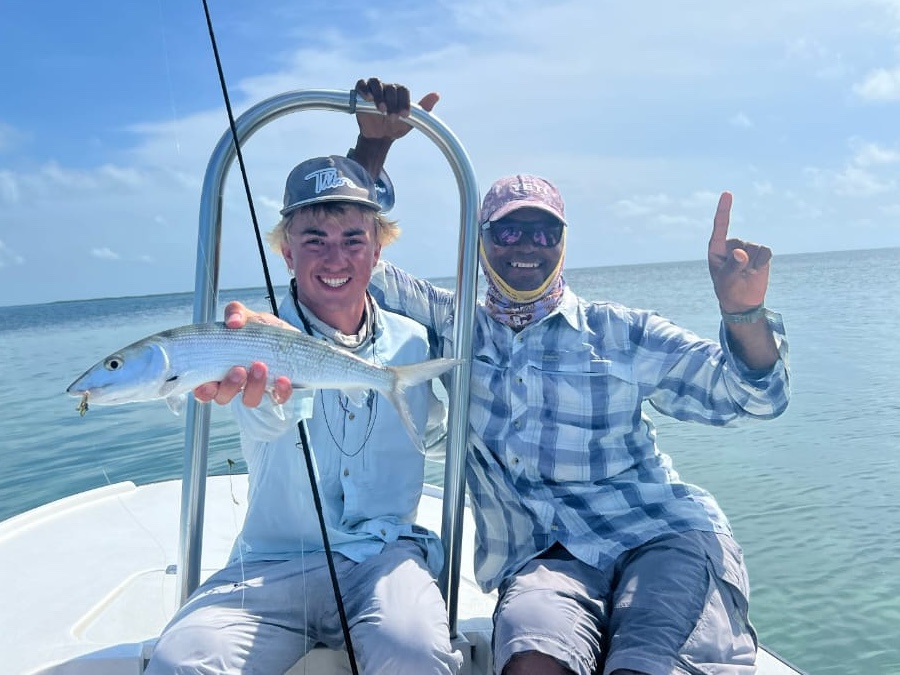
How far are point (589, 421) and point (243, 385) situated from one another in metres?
1.26

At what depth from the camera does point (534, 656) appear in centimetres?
208

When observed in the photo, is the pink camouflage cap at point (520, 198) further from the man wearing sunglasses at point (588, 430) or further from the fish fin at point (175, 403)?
the fish fin at point (175, 403)

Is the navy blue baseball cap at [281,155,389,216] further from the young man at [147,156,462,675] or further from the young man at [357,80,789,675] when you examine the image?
the young man at [357,80,789,675]

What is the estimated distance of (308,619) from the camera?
229cm

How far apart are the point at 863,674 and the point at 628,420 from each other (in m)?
2.81

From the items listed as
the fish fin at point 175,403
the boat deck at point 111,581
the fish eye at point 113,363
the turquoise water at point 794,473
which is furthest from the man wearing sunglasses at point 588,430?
the turquoise water at point 794,473

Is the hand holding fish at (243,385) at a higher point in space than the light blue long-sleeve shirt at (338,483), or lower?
higher

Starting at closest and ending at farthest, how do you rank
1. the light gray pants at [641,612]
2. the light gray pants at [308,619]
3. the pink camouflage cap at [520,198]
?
1. the light gray pants at [308,619]
2. the light gray pants at [641,612]
3. the pink camouflage cap at [520,198]

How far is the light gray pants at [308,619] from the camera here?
1.99 metres

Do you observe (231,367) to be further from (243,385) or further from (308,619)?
(308,619)

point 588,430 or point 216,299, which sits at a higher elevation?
point 216,299

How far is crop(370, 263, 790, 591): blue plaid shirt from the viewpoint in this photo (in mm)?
2557

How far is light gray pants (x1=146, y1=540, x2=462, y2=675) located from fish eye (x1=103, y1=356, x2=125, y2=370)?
0.76 meters

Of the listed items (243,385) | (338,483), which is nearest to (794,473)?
(338,483)
